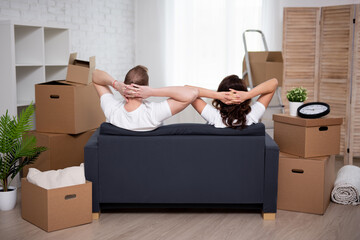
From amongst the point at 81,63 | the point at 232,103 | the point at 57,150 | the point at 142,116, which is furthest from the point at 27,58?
the point at 232,103

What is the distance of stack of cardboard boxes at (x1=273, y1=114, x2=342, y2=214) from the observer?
3.18 meters

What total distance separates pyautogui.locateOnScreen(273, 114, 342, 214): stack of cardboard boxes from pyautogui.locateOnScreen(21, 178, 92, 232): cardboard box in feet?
4.38

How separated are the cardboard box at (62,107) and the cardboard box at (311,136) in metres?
1.58

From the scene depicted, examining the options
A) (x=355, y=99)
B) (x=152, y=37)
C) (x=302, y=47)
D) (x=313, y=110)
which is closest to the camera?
(x=313, y=110)

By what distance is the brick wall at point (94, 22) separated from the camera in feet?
14.5

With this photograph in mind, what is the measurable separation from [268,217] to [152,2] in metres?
4.09

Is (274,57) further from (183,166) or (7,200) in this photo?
Result: (7,200)

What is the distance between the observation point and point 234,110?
3049 mm

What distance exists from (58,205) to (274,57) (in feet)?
9.54

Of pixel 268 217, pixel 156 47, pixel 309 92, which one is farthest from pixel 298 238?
pixel 156 47

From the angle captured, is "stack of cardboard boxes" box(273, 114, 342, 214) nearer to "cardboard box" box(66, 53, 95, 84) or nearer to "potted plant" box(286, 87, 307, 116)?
"potted plant" box(286, 87, 307, 116)

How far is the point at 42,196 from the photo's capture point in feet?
9.32

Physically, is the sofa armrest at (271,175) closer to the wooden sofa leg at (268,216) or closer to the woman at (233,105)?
the wooden sofa leg at (268,216)

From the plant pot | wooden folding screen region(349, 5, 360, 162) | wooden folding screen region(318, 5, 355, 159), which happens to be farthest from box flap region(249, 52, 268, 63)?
the plant pot
